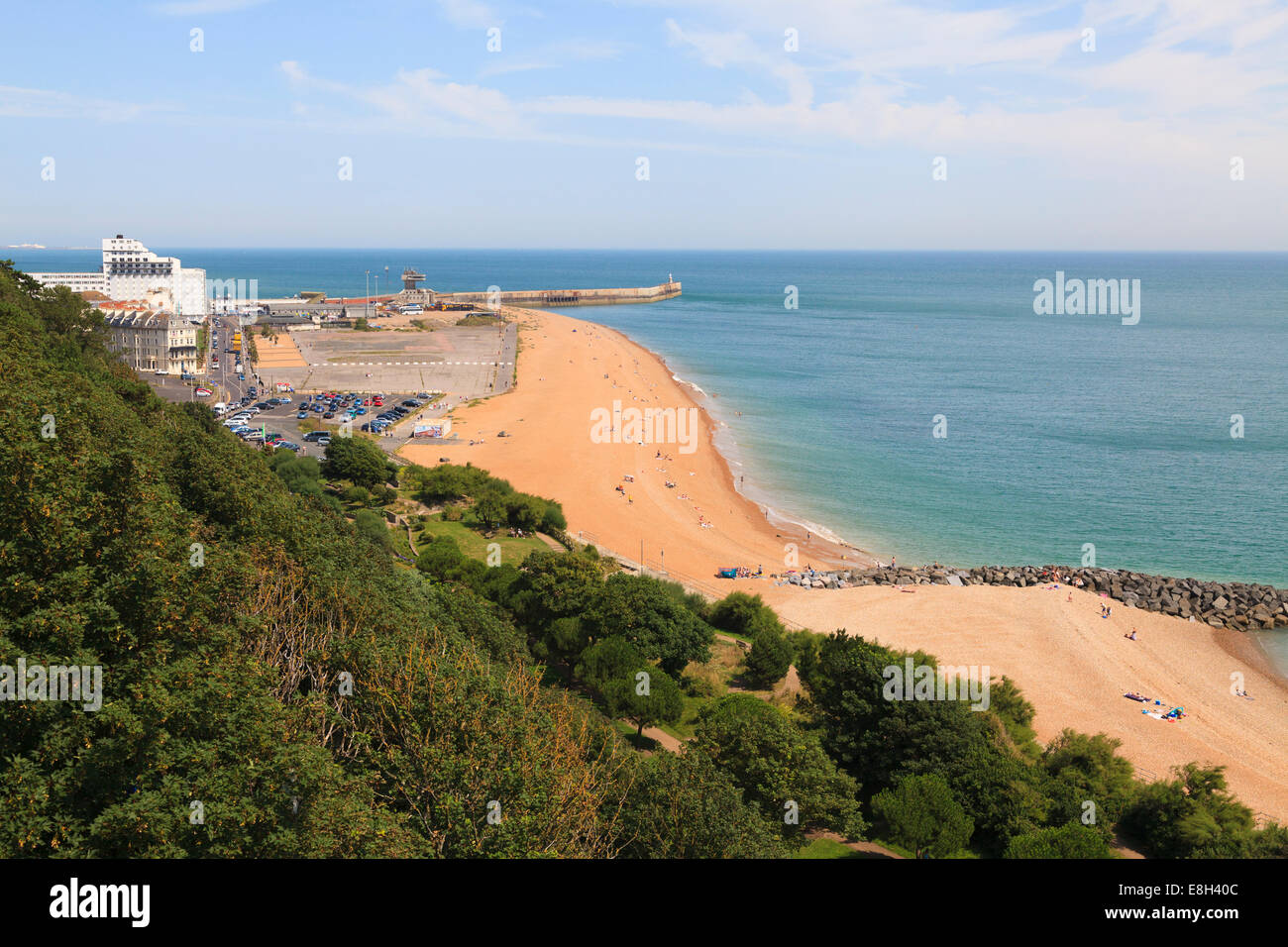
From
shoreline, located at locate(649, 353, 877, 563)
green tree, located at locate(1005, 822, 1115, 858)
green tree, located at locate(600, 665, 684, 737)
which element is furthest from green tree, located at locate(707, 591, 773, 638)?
green tree, located at locate(1005, 822, 1115, 858)

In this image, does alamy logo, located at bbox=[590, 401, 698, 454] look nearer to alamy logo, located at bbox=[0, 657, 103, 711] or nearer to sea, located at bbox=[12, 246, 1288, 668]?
sea, located at bbox=[12, 246, 1288, 668]

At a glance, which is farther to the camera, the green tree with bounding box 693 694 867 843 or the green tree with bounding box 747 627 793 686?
the green tree with bounding box 747 627 793 686

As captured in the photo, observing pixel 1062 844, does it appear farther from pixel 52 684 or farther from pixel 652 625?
pixel 52 684

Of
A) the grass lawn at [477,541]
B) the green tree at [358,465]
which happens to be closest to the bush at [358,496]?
the green tree at [358,465]

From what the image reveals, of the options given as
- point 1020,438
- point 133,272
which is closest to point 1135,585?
point 1020,438

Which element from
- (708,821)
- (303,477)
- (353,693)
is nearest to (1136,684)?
(708,821)
